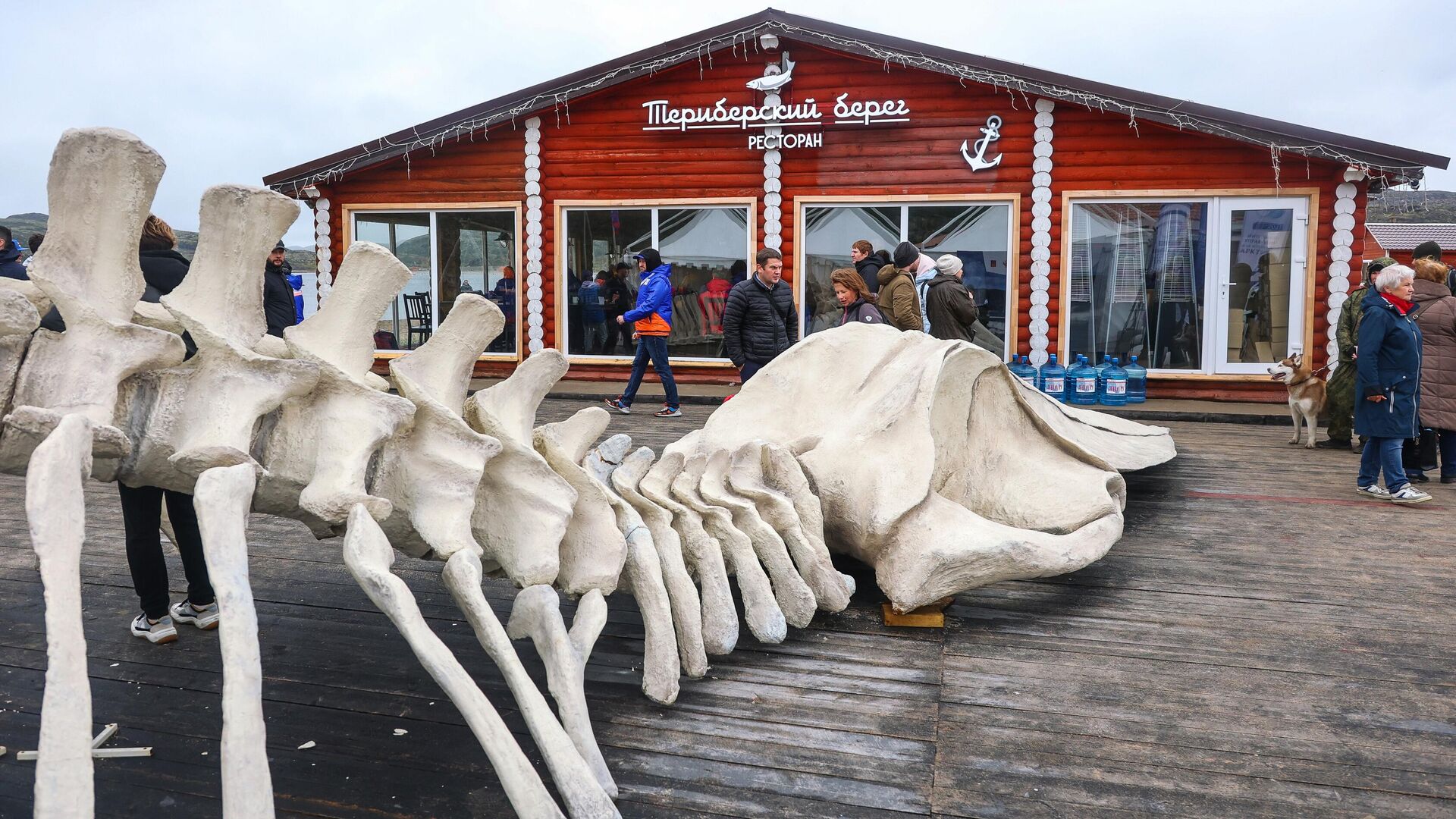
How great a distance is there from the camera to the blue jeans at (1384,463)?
555 cm

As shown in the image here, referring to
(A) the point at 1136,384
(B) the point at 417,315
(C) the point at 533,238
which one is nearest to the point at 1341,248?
(A) the point at 1136,384

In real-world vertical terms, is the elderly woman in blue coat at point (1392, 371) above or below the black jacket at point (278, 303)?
below

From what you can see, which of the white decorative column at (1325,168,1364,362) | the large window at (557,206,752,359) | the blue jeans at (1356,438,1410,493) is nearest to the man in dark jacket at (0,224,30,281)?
the large window at (557,206,752,359)

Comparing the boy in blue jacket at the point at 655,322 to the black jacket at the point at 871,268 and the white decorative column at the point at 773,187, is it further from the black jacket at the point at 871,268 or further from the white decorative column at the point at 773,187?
the white decorative column at the point at 773,187

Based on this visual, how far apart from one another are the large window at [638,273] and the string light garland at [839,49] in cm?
133

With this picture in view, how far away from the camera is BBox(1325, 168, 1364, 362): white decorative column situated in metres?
9.77

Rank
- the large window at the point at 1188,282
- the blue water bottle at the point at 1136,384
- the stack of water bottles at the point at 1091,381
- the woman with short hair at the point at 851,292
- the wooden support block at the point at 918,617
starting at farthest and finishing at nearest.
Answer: the blue water bottle at the point at 1136,384 → the stack of water bottles at the point at 1091,381 → the large window at the point at 1188,282 → the woman with short hair at the point at 851,292 → the wooden support block at the point at 918,617

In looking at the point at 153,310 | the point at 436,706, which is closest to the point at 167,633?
the point at 436,706

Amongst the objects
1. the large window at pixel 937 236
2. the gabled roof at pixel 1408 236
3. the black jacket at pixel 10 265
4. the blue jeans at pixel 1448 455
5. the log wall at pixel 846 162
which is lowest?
the blue jeans at pixel 1448 455

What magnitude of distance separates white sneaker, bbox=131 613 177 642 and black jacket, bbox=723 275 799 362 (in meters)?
4.97

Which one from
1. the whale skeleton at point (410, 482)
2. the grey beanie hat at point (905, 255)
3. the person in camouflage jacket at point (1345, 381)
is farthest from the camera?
the grey beanie hat at point (905, 255)

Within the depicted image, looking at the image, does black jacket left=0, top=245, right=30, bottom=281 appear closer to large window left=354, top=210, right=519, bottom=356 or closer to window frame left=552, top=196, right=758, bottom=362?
large window left=354, top=210, right=519, bottom=356

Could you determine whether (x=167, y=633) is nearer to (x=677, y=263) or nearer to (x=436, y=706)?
(x=436, y=706)

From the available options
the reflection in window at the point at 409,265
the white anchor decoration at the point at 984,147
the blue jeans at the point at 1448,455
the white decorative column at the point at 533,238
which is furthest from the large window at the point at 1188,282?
the reflection in window at the point at 409,265
